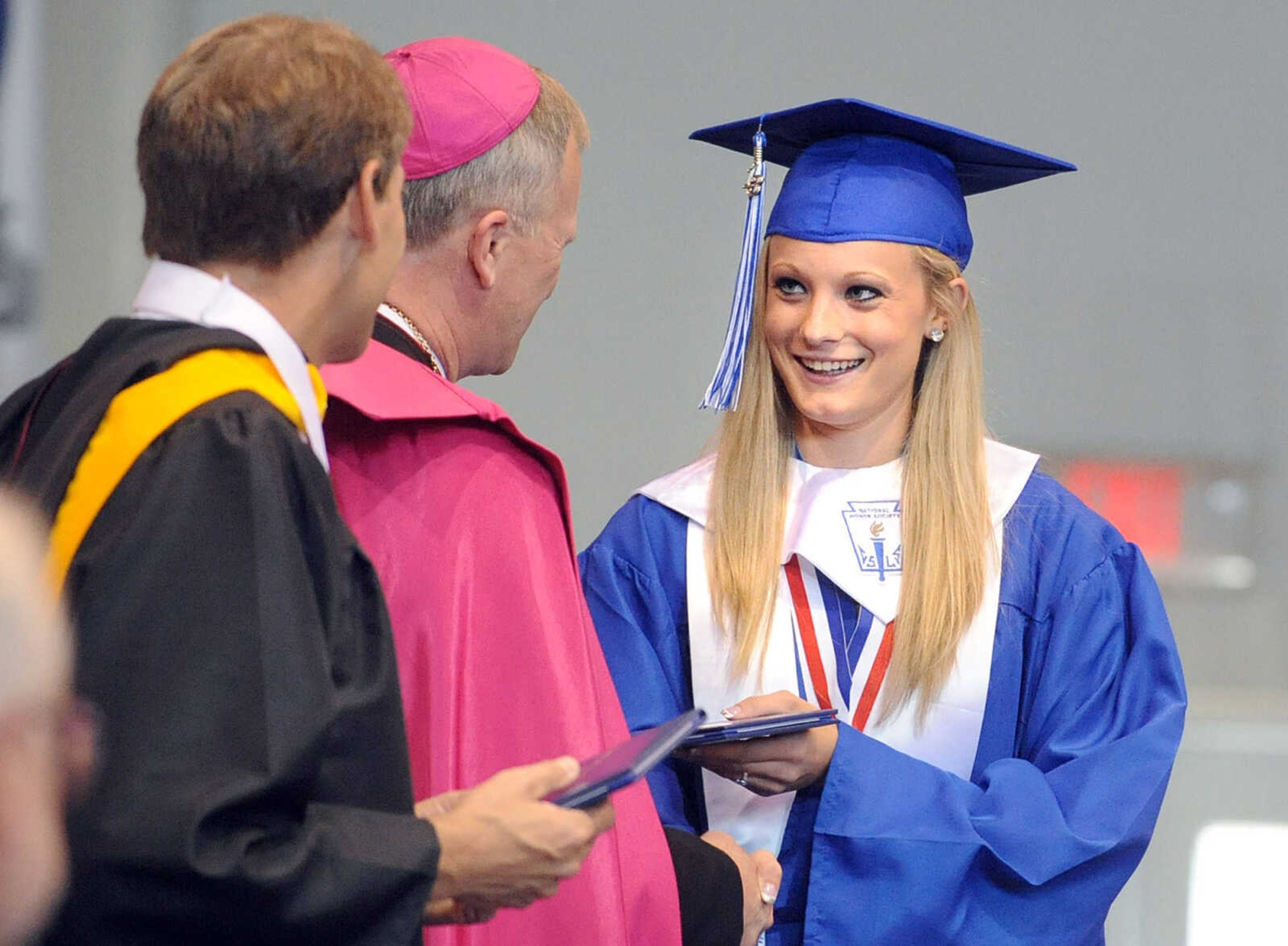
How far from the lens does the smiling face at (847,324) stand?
268 cm

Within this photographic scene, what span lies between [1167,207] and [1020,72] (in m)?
0.61

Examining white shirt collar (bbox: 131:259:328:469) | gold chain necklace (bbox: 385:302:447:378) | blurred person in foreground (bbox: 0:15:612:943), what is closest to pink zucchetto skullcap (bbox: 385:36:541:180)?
gold chain necklace (bbox: 385:302:447:378)

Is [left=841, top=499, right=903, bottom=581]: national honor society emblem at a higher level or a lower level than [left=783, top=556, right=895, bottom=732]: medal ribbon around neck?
higher

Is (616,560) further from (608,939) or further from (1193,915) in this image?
(1193,915)

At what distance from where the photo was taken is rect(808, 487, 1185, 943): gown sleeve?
95.3 inches

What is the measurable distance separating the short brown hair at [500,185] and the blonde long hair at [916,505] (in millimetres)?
A: 764

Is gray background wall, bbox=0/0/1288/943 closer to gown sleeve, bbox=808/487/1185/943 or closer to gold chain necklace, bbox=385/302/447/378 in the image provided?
gown sleeve, bbox=808/487/1185/943

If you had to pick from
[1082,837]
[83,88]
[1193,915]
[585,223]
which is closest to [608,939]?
[1082,837]

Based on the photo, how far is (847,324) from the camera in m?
2.67

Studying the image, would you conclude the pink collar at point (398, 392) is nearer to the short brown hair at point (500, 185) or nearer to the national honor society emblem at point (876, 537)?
the short brown hair at point (500, 185)

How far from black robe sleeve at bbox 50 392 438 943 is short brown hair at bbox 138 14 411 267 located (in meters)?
0.18

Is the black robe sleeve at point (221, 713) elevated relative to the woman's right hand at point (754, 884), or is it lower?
elevated

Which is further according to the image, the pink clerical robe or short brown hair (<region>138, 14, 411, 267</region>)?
the pink clerical robe

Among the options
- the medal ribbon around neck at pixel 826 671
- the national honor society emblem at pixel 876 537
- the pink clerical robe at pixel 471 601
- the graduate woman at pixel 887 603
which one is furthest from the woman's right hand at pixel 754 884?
the national honor society emblem at pixel 876 537
